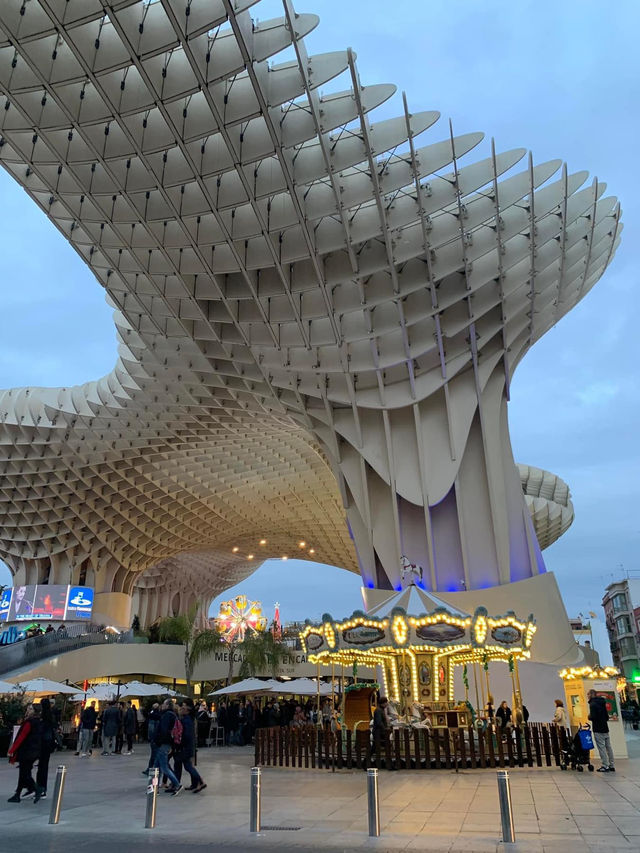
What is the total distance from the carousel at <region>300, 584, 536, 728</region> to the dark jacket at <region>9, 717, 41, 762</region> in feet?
30.5

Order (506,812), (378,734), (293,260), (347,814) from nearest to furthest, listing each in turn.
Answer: (506,812), (347,814), (378,734), (293,260)

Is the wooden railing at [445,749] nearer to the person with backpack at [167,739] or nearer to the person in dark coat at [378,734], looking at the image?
the person in dark coat at [378,734]

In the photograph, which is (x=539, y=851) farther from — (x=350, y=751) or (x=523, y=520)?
(x=523, y=520)

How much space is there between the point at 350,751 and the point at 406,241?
16.7 meters

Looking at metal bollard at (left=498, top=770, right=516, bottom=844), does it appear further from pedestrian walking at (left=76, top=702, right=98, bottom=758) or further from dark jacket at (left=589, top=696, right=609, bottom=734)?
pedestrian walking at (left=76, top=702, right=98, bottom=758)

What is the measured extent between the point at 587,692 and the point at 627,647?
78.4 m

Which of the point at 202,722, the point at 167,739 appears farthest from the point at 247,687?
the point at 167,739

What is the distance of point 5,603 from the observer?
55.2 metres

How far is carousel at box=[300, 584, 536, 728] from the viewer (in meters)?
18.1

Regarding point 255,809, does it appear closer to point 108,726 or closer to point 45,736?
point 45,736

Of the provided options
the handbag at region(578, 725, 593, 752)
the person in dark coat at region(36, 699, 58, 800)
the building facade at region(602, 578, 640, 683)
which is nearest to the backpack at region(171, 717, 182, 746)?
the person in dark coat at region(36, 699, 58, 800)

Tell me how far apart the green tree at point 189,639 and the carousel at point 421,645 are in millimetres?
26085

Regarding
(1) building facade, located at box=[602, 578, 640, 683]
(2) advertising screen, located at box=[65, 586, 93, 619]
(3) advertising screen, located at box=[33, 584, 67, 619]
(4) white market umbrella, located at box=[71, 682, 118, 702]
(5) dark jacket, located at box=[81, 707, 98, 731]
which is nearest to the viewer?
(5) dark jacket, located at box=[81, 707, 98, 731]

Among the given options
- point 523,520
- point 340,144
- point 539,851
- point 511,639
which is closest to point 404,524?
point 523,520
